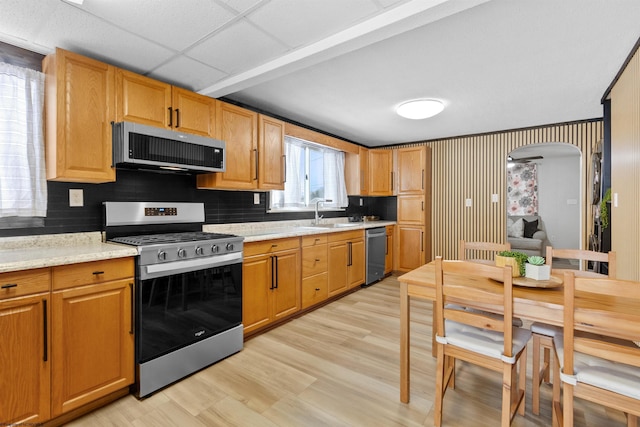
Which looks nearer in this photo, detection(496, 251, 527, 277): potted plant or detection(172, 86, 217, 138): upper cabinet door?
detection(496, 251, 527, 277): potted plant

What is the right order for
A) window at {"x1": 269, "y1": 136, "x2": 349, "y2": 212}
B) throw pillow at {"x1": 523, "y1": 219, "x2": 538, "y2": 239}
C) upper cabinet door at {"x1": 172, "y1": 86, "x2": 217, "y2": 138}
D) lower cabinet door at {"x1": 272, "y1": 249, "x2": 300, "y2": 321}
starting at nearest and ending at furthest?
upper cabinet door at {"x1": 172, "y1": 86, "x2": 217, "y2": 138}, lower cabinet door at {"x1": 272, "y1": 249, "x2": 300, "y2": 321}, window at {"x1": 269, "y1": 136, "x2": 349, "y2": 212}, throw pillow at {"x1": 523, "y1": 219, "x2": 538, "y2": 239}

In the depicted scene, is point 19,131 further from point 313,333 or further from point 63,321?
point 313,333

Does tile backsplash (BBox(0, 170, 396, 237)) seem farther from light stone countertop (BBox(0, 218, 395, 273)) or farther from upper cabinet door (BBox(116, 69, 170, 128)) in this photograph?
upper cabinet door (BBox(116, 69, 170, 128))

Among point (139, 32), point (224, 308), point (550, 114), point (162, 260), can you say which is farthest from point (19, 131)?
point (550, 114)

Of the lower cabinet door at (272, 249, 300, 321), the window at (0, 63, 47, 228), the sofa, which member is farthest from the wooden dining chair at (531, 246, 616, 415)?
the sofa

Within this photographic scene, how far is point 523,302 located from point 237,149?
2.50m

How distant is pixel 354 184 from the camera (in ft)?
16.3

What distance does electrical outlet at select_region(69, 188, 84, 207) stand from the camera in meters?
2.16

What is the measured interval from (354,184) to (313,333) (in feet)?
9.10

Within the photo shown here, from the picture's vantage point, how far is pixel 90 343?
1.73 m

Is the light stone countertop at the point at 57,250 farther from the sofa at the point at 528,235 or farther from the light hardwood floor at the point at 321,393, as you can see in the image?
the sofa at the point at 528,235

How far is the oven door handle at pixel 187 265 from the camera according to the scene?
1909 millimetres

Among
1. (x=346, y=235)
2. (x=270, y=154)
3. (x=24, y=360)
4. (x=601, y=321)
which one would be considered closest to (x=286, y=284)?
(x=346, y=235)

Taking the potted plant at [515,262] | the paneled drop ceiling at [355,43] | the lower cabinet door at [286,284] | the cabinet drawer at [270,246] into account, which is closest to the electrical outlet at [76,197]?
the paneled drop ceiling at [355,43]
